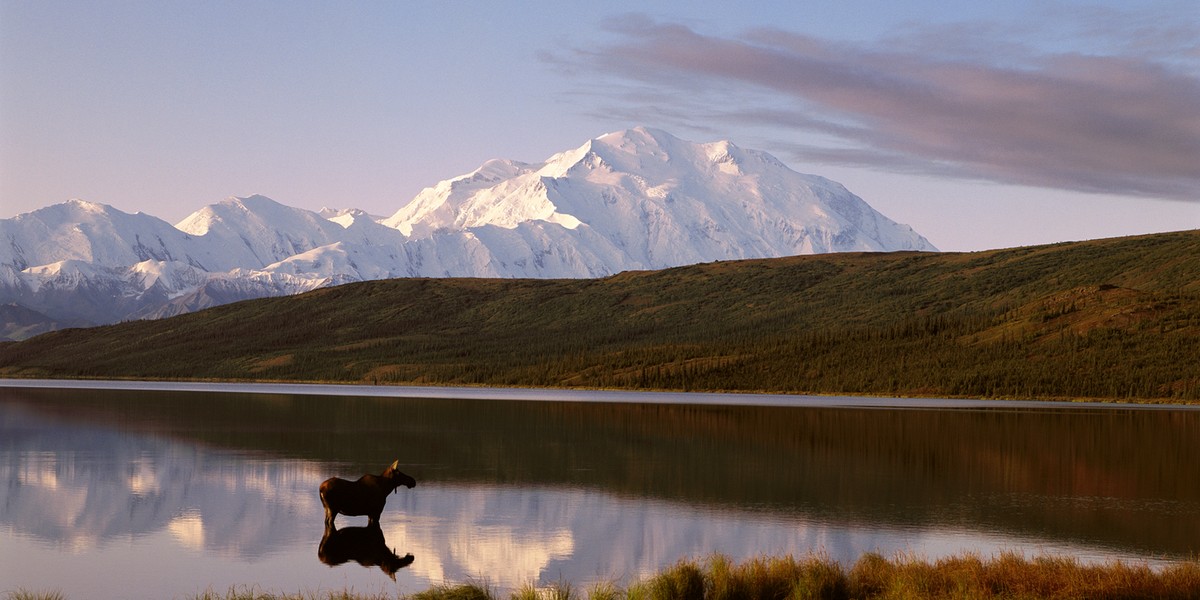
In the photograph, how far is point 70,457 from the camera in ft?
217

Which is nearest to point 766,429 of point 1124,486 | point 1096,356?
point 1124,486

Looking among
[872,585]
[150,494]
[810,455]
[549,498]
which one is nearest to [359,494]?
[549,498]

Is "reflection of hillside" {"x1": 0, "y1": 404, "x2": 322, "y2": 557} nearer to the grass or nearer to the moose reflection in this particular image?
the moose reflection

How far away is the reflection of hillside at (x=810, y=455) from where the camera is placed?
48.7 metres

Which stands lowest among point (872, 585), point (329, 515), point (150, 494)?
point (150, 494)

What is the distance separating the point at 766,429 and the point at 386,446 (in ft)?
101

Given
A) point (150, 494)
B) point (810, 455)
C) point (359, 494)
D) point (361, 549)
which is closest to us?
point (361, 549)

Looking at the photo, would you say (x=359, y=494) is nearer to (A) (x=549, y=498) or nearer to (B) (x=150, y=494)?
(A) (x=549, y=498)

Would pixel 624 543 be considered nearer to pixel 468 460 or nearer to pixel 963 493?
pixel 963 493

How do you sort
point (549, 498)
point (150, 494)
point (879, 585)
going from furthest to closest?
point (549, 498), point (150, 494), point (879, 585)

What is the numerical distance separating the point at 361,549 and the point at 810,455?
37930 millimetres

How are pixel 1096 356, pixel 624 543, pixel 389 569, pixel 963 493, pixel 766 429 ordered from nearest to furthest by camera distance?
pixel 389 569
pixel 624 543
pixel 963 493
pixel 766 429
pixel 1096 356

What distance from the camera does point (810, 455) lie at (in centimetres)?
7156

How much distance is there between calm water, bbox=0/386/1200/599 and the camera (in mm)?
36781
